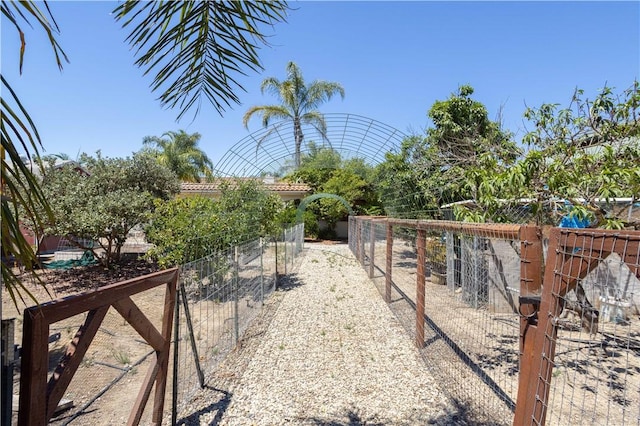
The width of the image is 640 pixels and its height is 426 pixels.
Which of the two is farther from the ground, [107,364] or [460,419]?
[107,364]

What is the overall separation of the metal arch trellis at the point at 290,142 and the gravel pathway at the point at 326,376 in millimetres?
9368

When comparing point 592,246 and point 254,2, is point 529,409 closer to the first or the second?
point 592,246

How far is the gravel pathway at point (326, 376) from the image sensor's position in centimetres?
298

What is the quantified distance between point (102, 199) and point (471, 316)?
820 centimetres

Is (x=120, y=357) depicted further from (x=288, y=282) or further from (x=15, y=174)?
(x=288, y=282)

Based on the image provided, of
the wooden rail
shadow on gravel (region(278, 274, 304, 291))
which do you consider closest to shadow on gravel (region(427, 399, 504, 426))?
the wooden rail

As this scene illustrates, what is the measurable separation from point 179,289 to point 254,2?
222 cm

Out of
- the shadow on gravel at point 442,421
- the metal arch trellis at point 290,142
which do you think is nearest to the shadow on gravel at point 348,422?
the shadow on gravel at point 442,421

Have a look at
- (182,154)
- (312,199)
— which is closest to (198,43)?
(312,199)

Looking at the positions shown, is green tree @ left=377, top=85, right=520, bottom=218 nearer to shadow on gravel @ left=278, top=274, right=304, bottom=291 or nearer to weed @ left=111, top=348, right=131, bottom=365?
shadow on gravel @ left=278, top=274, right=304, bottom=291

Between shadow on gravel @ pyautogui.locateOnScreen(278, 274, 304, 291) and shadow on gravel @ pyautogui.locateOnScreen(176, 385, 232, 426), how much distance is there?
14.8ft

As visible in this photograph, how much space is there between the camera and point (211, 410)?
3062mm

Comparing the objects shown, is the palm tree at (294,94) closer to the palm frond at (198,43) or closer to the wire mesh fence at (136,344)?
the wire mesh fence at (136,344)

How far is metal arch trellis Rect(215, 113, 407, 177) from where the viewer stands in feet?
46.9
